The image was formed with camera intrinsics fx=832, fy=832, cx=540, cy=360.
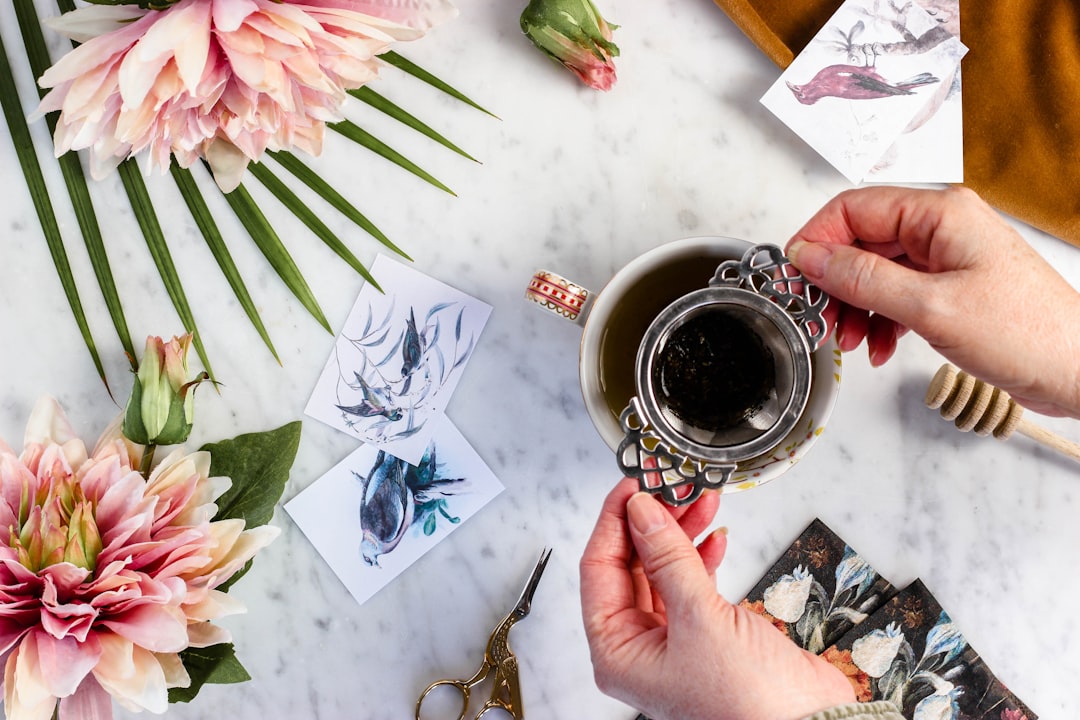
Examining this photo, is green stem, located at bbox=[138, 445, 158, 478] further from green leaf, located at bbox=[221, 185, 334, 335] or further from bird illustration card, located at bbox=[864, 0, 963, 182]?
bird illustration card, located at bbox=[864, 0, 963, 182]

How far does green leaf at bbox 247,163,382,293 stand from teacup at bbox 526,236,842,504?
0.67 feet

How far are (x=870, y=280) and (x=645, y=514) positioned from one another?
0.76ft

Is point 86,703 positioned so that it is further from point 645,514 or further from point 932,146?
point 932,146

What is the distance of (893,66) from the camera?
0.77m

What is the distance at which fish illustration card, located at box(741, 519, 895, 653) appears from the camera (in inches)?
30.0

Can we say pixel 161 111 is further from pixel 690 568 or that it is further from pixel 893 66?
pixel 893 66

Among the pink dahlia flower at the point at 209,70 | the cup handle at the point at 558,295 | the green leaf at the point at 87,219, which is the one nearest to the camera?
the pink dahlia flower at the point at 209,70

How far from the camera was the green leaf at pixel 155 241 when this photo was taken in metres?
0.75

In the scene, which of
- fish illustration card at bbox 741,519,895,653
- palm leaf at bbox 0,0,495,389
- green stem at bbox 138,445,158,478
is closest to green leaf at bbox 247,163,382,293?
→ palm leaf at bbox 0,0,495,389

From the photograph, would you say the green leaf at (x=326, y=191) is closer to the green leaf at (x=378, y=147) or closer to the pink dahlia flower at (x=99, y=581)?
the green leaf at (x=378, y=147)

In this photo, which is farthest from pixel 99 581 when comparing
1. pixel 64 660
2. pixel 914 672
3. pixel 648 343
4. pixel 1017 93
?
pixel 1017 93

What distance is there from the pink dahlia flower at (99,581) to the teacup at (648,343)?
0.30 metres

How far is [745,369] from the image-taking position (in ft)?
2.19

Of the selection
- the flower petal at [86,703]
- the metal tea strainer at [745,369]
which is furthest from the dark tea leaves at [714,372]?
the flower petal at [86,703]
